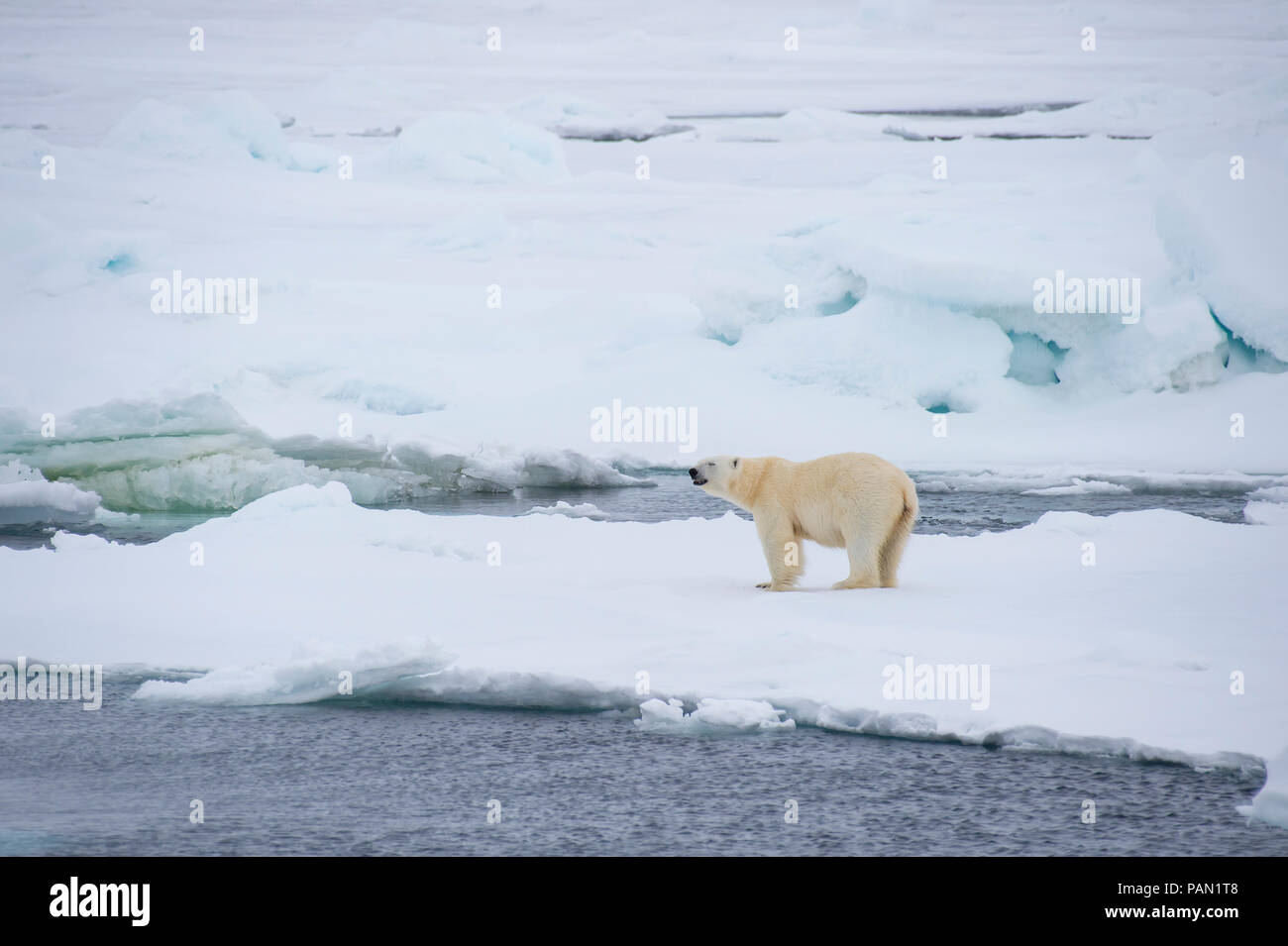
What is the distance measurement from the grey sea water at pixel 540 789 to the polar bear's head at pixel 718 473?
1858mm

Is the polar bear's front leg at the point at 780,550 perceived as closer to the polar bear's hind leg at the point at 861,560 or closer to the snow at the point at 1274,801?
the polar bear's hind leg at the point at 861,560

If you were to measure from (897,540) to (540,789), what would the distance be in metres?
2.72

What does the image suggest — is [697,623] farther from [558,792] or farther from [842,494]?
[558,792]

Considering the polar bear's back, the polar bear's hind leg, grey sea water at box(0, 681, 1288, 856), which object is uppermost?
the polar bear's back

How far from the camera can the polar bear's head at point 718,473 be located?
23.5 ft

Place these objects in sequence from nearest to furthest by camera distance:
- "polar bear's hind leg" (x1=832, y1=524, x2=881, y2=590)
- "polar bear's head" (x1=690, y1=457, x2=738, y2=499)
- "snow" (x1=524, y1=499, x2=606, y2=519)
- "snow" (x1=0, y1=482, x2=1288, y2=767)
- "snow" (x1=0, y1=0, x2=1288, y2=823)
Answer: "snow" (x1=0, y1=482, x2=1288, y2=767) → "snow" (x1=0, y1=0, x2=1288, y2=823) → "polar bear's hind leg" (x1=832, y1=524, x2=881, y2=590) → "polar bear's head" (x1=690, y1=457, x2=738, y2=499) → "snow" (x1=524, y1=499, x2=606, y2=519)

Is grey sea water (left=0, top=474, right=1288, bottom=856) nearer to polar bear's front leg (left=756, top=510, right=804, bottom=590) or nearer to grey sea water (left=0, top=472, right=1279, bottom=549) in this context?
polar bear's front leg (left=756, top=510, right=804, bottom=590)

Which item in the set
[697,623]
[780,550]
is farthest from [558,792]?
[780,550]

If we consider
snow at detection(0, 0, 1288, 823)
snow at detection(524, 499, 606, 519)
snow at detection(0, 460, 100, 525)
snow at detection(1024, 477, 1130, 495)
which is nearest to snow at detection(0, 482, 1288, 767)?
snow at detection(0, 0, 1288, 823)

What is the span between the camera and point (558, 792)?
494cm

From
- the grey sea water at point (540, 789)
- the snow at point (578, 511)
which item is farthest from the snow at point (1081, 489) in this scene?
the grey sea water at point (540, 789)

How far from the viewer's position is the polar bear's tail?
22.2 ft

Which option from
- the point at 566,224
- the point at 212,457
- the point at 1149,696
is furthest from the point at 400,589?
the point at 566,224
